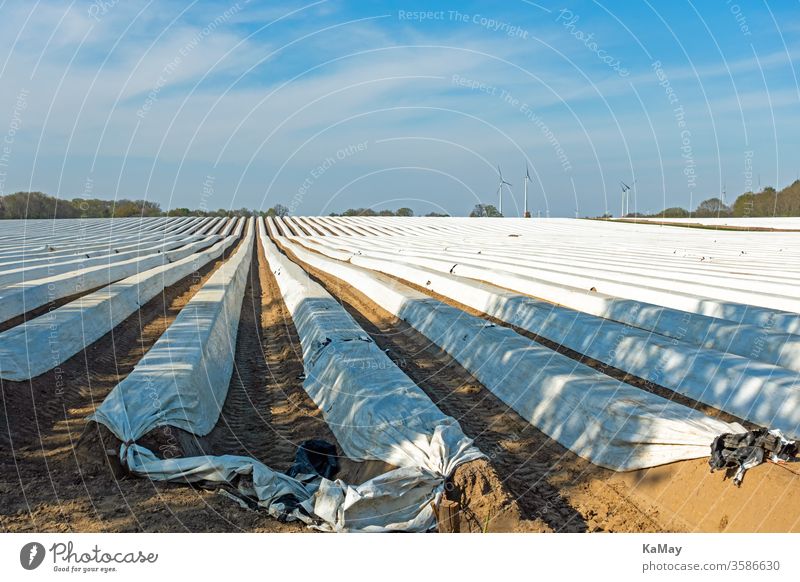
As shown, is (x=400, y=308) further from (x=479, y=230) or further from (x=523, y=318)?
(x=479, y=230)

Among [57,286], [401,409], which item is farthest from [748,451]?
[57,286]

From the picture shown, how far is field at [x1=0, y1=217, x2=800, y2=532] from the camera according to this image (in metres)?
5.38

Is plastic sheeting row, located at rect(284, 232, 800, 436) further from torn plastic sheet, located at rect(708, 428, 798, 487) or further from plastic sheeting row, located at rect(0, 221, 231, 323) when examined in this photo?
plastic sheeting row, located at rect(0, 221, 231, 323)

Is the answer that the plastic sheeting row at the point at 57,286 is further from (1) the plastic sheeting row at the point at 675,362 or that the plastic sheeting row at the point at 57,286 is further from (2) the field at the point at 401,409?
(1) the plastic sheeting row at the point at 675,362

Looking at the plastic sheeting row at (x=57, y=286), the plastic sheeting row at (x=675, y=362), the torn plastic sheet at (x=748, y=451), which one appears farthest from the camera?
the plastic sheeting row at (x=57, y=286)

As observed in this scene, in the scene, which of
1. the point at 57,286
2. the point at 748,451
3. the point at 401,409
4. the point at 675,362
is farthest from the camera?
the point at 57,286

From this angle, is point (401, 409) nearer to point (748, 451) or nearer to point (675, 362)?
point (748, 451)

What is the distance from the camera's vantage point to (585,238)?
123 feet

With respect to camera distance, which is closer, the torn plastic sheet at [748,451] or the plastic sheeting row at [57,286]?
the torn plastic sheet at [748,451]

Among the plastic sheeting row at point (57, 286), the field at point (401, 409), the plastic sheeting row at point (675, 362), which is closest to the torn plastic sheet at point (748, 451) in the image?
the field at point (401, 409)

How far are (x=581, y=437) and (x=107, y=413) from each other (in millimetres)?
4994

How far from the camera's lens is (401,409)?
693cm

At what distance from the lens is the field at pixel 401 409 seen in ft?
17.7

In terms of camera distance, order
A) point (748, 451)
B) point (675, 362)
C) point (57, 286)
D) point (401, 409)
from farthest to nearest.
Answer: point (57, 286) → point (675, 362) → point (401, 409) → point (748, 451)
